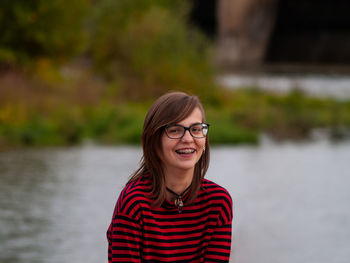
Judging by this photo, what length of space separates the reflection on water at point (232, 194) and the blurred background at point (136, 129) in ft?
0.05

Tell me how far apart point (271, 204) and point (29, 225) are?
2448 millimetres

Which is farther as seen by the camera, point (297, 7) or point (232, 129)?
point (297, 7)

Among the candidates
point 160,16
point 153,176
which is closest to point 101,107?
point 160,16

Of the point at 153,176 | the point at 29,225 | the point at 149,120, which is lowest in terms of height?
the point at 153,176

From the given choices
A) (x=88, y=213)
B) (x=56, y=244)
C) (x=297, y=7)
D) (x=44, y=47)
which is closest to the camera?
(x=56, y=244)

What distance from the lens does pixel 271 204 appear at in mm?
7281

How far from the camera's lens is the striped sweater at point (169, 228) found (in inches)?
95.7

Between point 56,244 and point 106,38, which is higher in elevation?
point 106,38

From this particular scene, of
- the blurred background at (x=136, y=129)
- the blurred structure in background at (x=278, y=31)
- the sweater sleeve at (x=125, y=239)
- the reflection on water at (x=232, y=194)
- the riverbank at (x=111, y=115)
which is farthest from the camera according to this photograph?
the blurred structure in background at (x=278, y=31)

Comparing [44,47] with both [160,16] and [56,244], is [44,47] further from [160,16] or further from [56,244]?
[56,244]

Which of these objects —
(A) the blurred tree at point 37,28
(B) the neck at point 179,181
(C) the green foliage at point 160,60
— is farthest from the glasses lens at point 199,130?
(C) the green foliage at point 160,60

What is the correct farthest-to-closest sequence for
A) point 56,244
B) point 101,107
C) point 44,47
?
point 44,47 → point 101,107 → point 56,244

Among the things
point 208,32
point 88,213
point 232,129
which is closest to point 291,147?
point 232,129

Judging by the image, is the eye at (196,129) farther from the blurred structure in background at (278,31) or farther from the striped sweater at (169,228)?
the blurred structure in background at (278,31)
